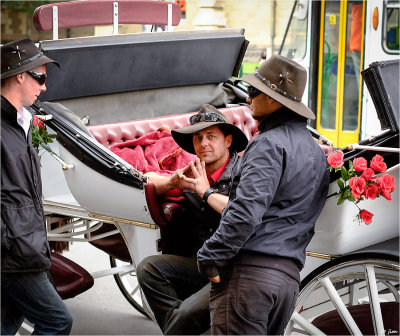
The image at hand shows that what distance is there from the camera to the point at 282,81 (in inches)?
131

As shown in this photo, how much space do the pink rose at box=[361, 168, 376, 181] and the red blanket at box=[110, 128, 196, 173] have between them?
56.9 inches

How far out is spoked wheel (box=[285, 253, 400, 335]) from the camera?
3.37 meters

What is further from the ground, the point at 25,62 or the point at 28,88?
the point at 25,62

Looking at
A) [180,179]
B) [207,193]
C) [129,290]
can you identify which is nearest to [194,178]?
[180,179]

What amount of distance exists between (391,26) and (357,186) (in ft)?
21.7

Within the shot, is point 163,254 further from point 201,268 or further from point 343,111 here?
point 343,111

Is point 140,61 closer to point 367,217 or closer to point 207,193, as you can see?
point 207,193

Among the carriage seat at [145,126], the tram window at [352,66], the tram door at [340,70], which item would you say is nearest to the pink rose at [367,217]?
the carriage seat at [145,126]

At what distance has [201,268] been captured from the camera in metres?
3.15

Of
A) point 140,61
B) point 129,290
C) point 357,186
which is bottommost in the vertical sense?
point 129,290

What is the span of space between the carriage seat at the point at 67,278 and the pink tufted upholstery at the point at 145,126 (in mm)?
820

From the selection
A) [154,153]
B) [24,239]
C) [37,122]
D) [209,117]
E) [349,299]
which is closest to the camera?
[24,239]

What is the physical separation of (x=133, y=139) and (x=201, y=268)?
214 centimetres

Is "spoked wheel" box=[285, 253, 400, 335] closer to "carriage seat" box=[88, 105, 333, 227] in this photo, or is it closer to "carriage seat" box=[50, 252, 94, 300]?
"carriage seat" box=[88, 105, 333, 227]
